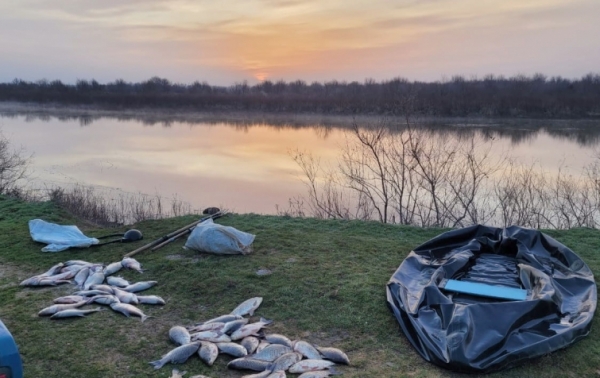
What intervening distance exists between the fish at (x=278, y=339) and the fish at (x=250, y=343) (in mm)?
94

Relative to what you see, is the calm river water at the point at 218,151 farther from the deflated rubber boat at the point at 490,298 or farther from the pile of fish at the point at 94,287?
the deflated rubber boat at the point at 490,298

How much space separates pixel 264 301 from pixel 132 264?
1767 millimetres

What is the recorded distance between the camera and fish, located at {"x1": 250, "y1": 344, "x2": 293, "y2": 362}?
3.56 meters

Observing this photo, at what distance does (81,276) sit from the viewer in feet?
17.1

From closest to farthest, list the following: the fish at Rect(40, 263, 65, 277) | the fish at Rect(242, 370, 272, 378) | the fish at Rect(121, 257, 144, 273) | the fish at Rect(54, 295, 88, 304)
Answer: the fish at Rect(242, 370, 272, 378)
the fish at Rect(54, 295, 88, 304)
the fish at Rect(40, 263, 65, 277)
the fish at Rect(121, 257, 144, 273)

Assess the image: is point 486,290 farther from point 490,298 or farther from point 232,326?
point 232,326

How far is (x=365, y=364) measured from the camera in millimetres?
3557

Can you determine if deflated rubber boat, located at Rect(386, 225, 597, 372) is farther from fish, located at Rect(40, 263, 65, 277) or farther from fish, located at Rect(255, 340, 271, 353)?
fish, located at Rect(40, 263, 65, 277)

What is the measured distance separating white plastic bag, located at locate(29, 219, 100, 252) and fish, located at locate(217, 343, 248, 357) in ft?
11.3

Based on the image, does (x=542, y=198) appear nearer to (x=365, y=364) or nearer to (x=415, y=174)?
(x=415, y=174)

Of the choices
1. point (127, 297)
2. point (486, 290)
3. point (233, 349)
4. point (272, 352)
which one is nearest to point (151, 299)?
point (127, 297)

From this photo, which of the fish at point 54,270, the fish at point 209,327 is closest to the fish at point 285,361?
the fish at point 209,327

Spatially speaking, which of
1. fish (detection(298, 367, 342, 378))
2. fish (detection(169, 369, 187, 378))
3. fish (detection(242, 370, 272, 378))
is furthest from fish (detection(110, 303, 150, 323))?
fish (detection(298, 367, 342, 378))

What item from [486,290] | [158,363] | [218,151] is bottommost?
[158,363]
